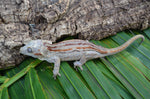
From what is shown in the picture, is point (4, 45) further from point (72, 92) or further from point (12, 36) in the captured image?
point (72, 92)

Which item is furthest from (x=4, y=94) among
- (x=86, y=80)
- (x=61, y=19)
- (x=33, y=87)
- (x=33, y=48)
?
(x=61, y=19)

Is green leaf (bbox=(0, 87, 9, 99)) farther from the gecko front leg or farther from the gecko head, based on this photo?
the gecko front leg

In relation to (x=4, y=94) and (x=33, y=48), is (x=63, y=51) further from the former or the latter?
(x=4, y=94)

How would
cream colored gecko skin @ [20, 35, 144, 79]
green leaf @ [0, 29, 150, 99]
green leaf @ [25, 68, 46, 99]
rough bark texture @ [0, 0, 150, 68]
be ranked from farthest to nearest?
cream colored gecko skin @ [20, 35, 144, 79]
rough bark texture @ [0, 0, 150, 68]
green leaf @ [0, 29, 150, 99]
green leaf @ [25, 68, 46, 99]

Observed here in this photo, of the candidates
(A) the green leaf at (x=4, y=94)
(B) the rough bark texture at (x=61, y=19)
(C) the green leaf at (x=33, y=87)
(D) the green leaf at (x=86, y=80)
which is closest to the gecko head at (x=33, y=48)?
(B) the rough bark texture at (x=61, y=19)

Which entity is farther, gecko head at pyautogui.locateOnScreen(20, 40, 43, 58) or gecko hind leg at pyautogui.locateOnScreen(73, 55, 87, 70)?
gecko hind leg at pyautogui.locateOnScreen(73, 55, 87, 70)

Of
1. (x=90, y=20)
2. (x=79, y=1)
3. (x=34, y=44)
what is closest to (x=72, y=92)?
(x=34, y=44)

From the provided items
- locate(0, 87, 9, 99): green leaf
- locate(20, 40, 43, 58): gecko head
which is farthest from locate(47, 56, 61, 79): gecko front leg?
locate(0, 87, 9, 99): green leaf
